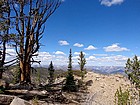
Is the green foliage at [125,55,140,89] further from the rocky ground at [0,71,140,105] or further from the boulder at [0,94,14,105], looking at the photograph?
the boulder at [0,94,14,105]

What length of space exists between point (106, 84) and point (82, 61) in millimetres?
23730

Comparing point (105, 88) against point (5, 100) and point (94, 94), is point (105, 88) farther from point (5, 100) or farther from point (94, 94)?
point (5, 100)

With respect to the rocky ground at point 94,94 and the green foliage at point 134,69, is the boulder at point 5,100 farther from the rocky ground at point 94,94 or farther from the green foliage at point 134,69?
the green foliage at point 134,69

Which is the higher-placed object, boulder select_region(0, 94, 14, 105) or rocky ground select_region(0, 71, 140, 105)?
boulder select_region(0, 94, 14, 105)

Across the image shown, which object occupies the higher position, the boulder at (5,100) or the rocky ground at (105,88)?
the boulder at (5,100)

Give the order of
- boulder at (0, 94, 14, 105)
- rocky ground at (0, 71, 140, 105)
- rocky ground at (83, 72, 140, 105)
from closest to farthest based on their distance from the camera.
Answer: boulder at (0, 94, 14, 105), rocky ground at (0, 71, 140, 105), rocky ground at (83, 72, 140, 105)

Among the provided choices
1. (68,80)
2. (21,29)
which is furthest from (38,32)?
(68,80)

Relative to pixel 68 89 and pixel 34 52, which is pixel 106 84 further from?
pixel 34 52

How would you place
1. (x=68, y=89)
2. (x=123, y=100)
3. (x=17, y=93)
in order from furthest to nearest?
(x=68, y=89), (x=17, y=93), (x=123, y=100)

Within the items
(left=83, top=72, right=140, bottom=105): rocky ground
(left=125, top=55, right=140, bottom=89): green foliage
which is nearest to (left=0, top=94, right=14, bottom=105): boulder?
(left=83, top=72, right=140, bottom=105): rocky ground

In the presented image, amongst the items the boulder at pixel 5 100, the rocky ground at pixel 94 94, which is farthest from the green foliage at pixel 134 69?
the boulder at pixel 5 100

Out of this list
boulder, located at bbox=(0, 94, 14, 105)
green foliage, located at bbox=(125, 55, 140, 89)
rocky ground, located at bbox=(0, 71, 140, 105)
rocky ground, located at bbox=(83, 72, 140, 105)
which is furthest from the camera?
green foliage, located at bbox=(125, 55, 140, 89)

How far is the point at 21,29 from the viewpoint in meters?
27.0

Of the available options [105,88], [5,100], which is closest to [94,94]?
[105,88]
